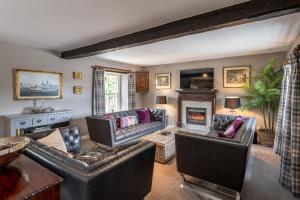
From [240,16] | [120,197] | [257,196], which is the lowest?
[257,196]

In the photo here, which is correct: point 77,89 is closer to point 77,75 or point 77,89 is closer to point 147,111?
point 77,75

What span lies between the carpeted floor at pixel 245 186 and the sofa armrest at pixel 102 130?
1.22 m

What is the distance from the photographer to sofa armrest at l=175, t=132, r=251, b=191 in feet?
6.56

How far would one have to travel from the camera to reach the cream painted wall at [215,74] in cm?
464

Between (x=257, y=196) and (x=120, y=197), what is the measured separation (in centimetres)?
193

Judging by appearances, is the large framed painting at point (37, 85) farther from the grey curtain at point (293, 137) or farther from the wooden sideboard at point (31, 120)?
the grey curtain at point (293, 137)

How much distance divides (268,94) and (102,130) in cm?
398

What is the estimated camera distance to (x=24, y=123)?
3.42m

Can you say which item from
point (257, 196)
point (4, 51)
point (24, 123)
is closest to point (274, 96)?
point (257, 196)

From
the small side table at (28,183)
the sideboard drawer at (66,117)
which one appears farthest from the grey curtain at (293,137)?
the sideboard drawer at (66,117)

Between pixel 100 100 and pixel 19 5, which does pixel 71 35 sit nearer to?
pixel 19 5

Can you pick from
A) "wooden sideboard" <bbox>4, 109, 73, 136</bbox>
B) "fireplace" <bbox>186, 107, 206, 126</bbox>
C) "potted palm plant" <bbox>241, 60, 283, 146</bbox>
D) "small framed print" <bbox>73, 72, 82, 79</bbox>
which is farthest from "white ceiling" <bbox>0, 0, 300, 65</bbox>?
"fireplace" <bbox>186, 107, 206, 126</bbox>

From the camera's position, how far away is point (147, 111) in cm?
533

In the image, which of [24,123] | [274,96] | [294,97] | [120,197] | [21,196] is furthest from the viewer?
[274,96]
